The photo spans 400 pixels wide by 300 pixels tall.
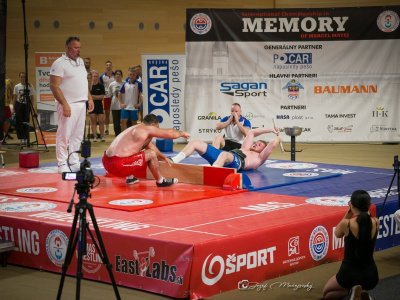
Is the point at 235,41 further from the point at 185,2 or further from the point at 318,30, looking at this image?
the point at 185,2

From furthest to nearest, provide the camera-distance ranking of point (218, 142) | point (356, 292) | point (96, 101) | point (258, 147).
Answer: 1. point (96, 101)
2. point (218, 142)
3. point (258, 147)
4. point (356, 292)

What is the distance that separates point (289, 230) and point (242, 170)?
323 cm

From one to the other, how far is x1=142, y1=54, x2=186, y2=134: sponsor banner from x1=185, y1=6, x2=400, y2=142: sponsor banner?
1.39ft

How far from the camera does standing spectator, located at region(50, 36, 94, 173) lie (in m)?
8.74

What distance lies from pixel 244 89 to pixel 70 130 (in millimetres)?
5417

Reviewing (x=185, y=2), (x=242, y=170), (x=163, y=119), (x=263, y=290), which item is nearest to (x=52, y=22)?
(x=185, y=2)

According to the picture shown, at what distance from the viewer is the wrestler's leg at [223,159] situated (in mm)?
8672

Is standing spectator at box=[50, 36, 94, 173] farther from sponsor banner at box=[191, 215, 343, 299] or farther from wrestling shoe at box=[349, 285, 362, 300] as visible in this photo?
wrestling shoe at box=[349, 285, 362, 300]

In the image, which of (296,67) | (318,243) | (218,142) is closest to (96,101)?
(296,67)

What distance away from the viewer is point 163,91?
46.4 ft

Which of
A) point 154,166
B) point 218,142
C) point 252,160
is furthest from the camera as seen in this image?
point 218,142

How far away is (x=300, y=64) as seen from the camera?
45.1 feet

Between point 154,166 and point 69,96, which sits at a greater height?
point 69,96

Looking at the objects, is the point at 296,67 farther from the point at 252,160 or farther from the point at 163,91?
the point at 252,160
